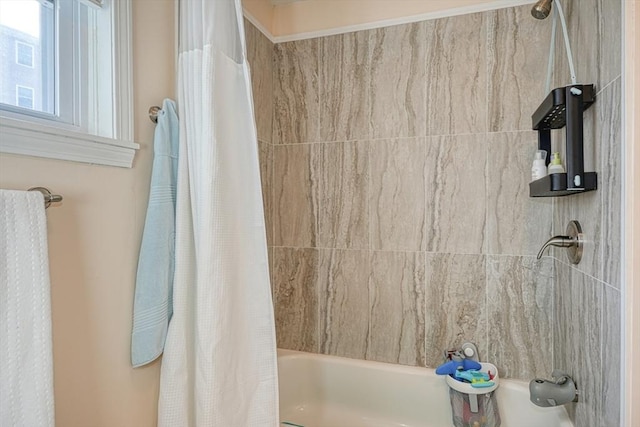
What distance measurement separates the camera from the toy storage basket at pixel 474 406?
163 cm

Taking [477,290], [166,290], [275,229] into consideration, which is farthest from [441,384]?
[166,290]

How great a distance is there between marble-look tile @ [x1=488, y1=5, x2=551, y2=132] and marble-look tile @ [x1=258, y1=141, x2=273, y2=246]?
1.12 metres

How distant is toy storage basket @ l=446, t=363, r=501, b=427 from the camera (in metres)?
1.63

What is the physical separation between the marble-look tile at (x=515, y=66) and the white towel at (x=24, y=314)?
68.1 inches

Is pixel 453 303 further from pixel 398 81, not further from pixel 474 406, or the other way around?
pixel 398 81

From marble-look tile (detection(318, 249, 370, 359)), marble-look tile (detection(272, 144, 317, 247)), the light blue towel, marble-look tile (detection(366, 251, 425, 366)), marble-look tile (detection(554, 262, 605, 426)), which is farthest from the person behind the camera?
marble-look tile (detection(272, 144, 317, 247))

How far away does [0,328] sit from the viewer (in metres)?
0.80

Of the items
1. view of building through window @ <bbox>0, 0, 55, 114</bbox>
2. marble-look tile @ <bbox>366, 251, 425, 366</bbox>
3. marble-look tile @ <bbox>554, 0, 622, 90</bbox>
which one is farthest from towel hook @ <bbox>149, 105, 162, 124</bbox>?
marble-look tile @ <bbox>554, 0, 622, 90</bbox>

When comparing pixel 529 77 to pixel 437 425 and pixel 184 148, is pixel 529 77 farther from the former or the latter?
pixel 437 425

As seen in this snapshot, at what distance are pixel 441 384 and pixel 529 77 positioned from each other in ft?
4.72

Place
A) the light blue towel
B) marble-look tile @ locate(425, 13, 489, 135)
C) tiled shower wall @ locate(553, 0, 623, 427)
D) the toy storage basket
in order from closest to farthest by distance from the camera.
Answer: tiled shower wall @ locate(553, 0, 623, 427), the light blue towel, the toy storage basket, marble-look tile @ locate(425, 13, 489, 135)

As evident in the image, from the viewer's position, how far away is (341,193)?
2.01m

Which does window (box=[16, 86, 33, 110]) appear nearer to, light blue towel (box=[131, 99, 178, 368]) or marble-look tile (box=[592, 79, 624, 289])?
light blue towel (box=[131, 99, 178, 368])

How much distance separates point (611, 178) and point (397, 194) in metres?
1.02
